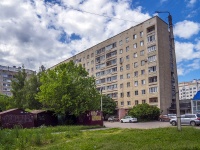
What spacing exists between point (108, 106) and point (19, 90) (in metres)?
22.3

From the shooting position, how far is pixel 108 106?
2352 inches

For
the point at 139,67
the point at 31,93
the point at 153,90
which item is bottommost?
the point at 31,93

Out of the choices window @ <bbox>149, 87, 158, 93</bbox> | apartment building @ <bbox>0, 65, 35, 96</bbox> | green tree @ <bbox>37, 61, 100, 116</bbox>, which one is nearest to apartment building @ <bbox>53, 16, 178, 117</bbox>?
window @ <bbox>149, 87, 158, 93</bbox>

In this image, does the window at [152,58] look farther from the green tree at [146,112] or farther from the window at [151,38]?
the green tree at [146,112]

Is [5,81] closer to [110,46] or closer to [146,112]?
[110,46]

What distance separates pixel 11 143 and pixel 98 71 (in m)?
59.0

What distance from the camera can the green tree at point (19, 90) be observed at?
47.8 m

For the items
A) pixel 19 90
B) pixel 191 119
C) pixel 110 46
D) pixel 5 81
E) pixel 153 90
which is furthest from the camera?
pixel 5 81

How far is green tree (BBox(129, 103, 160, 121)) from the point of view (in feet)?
158

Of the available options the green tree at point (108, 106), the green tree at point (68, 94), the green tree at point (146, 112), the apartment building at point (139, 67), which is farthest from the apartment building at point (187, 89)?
the green tree at point (68, 94)

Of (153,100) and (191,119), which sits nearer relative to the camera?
(191,119)

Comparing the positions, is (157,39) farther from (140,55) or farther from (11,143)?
(11,143)

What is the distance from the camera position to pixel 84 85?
33.6 meters

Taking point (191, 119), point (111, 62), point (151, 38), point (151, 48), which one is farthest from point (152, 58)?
point (191, 119)
